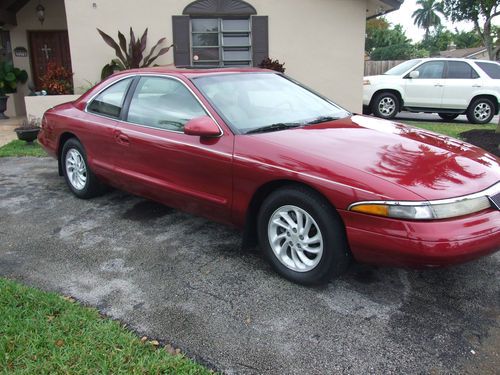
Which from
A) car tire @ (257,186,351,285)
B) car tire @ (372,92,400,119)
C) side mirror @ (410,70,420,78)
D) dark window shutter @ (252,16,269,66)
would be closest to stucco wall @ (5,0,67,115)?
dark window shutter @ (252,16,269,66)

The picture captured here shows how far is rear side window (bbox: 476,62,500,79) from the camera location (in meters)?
11.7

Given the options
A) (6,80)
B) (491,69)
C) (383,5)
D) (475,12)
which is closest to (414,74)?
(383,5)

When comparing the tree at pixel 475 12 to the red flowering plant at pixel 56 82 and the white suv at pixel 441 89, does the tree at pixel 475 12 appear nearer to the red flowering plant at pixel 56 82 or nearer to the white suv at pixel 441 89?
the white suv at pixel 441 89

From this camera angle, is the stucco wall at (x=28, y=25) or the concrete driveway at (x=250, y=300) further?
the stucco wall at (x=28, y=25)

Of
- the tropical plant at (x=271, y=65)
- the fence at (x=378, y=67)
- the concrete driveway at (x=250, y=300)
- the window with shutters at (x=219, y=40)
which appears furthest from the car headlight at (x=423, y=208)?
the fence at (x=378, y=67)

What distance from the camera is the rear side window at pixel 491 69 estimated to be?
461 inches

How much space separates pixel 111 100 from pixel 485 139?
20.5ft

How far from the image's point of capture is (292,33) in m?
10.8

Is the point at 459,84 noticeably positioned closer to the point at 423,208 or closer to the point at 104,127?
the point at 104,127

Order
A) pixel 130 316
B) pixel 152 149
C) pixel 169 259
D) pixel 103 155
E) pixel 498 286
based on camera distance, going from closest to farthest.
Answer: pixel 130 316
pixel 498 286
pixel 169 259
pixel 152 149
pixel 103 155

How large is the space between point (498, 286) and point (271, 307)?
1.63 meters

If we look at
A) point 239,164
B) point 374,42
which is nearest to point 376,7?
point 239,164

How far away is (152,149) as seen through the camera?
4.07m

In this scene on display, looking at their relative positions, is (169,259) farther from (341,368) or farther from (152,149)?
(341,368)
